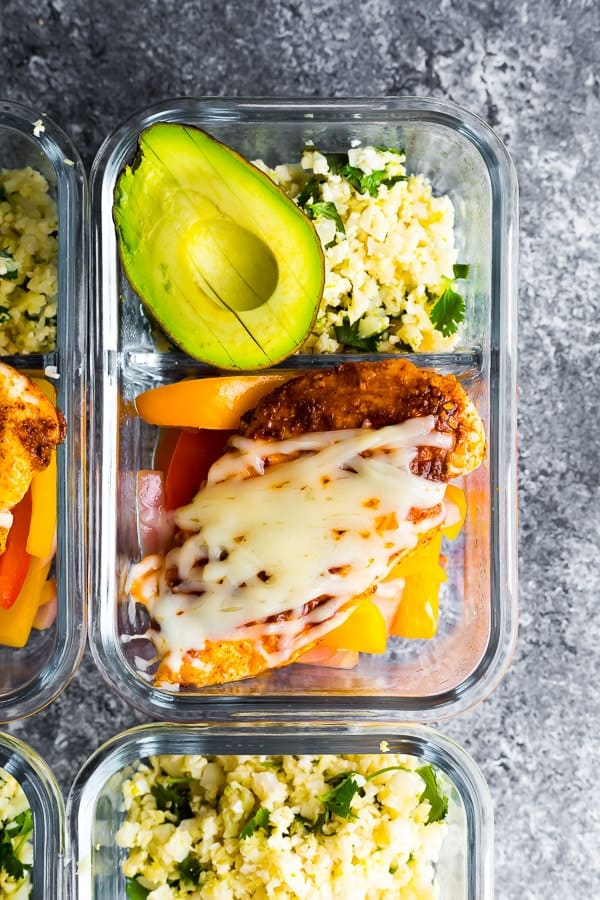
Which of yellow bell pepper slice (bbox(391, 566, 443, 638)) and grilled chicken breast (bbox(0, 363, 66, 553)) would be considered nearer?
grilled chicken breast (bbox(0, 363, 66, 553))

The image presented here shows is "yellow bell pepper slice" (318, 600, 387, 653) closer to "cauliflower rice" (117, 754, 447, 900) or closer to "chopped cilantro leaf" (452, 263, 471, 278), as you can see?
"cauliflower rice" (117, 754, 447, 900)

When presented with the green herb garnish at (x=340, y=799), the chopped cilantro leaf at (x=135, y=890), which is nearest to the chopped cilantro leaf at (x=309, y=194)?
the green herb garnish at (x=340, y=799)

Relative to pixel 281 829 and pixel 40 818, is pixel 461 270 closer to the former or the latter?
pixel 281 829

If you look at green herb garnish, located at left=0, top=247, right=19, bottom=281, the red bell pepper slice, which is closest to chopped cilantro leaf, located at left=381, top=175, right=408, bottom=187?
green herb garnish, located at left=0, top=247, right=19, bottom=281

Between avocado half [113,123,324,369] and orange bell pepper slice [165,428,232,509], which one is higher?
avocado half [113,123,324,369]

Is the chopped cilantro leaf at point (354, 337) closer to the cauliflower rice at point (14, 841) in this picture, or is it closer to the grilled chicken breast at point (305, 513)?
the grilled chicken breast at point (305, 513)

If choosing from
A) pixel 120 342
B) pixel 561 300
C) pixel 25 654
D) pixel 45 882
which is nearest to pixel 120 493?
pixel 120 342

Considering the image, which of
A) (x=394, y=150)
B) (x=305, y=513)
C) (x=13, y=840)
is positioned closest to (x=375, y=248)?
(x=394, y=150)
